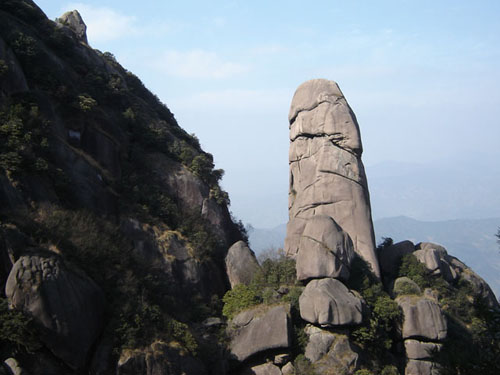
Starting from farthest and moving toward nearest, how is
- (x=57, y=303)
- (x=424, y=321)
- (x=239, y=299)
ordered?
(x=239, y=299), (x=424, y=321), (x=57, y=303)

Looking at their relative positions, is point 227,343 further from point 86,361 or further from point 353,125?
point 353,125

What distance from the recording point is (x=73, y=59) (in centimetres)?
3919

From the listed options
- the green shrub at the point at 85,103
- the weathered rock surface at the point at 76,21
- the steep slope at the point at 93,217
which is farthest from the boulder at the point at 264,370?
the weathered rock surface at the point at 76,21

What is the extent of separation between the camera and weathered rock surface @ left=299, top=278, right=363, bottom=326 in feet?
87.2

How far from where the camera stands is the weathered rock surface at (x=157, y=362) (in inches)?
850

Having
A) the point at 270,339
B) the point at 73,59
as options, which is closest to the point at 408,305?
the point at 270,339

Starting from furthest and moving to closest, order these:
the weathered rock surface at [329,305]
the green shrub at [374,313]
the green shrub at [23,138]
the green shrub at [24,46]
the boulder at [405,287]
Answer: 1. the green shrub at [24,46]
2. the boulder at [405,287]
3. the green shrub at [374,313]
4. the weathered rock surface at [329,305]
5. the green shrub at [23,138]

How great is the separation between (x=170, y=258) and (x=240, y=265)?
4.95 metres

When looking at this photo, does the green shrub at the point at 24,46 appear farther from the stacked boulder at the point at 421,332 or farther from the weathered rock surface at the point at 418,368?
the weathered rock surface at the point at 418,368

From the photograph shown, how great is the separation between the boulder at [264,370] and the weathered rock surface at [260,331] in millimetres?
736

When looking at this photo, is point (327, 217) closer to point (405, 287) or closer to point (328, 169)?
point (328, 169)

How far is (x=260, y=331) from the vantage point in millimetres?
27078

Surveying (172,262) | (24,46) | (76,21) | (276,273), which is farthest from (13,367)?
(76,21)

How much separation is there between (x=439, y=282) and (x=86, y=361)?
72.8ft
